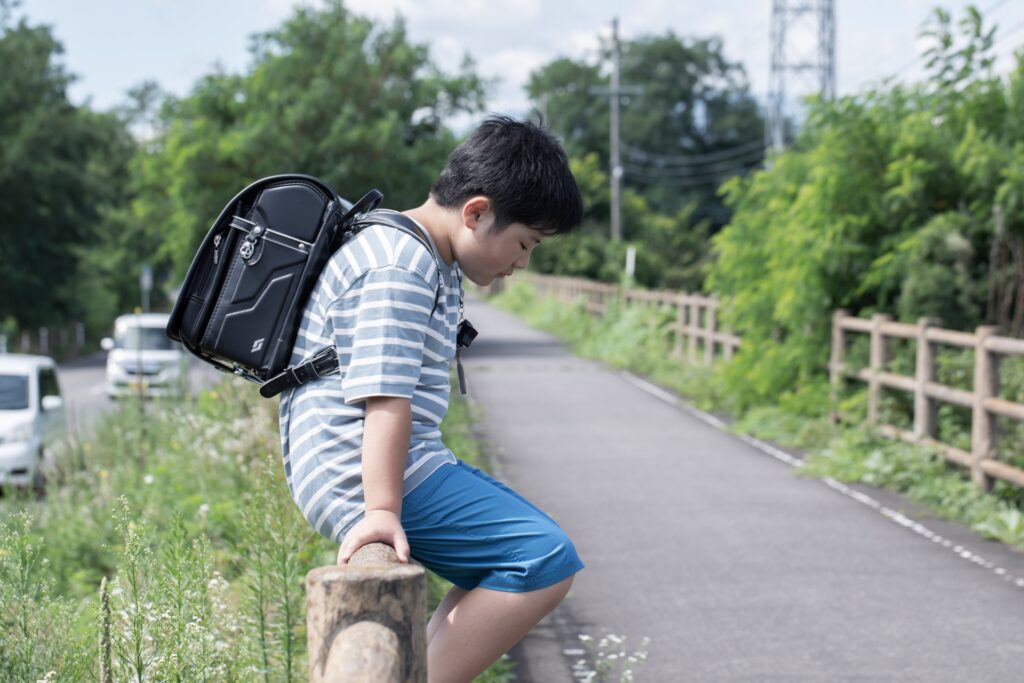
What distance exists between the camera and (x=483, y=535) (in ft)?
9.27

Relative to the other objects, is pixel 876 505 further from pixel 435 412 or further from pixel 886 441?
pixel 435 412

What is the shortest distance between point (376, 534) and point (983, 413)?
809 cm

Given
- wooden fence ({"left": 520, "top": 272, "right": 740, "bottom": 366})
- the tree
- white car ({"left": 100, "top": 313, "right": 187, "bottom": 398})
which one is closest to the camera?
the tree

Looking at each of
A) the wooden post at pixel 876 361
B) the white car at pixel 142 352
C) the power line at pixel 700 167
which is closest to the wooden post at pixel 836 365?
the wooden post at pixel 876 361

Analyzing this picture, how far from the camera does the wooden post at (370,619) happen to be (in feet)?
6.91

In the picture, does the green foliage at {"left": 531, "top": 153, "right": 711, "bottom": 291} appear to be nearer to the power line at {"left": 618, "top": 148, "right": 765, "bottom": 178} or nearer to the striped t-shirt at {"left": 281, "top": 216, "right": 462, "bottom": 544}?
the power line at {"left": 618, "top": 148, "right": 765, "bottom": 178}

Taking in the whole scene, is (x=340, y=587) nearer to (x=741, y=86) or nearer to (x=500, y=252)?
(x=500, y=252)

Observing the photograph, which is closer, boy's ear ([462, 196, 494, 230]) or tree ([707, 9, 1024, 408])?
boy's ear ([462, 196, 494, 230])

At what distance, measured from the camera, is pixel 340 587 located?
2.19 metres

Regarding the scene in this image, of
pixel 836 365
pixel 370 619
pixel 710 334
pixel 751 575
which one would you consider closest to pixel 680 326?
pixel 710 334

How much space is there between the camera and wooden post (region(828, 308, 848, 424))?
44.2 feet

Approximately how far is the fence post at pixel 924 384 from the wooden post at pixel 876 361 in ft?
3.26

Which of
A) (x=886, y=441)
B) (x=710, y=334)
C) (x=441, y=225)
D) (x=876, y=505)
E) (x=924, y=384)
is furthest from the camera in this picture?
(x=710, y=334)

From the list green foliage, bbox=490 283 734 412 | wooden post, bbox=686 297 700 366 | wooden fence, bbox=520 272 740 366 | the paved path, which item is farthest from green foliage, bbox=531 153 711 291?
the paved path
